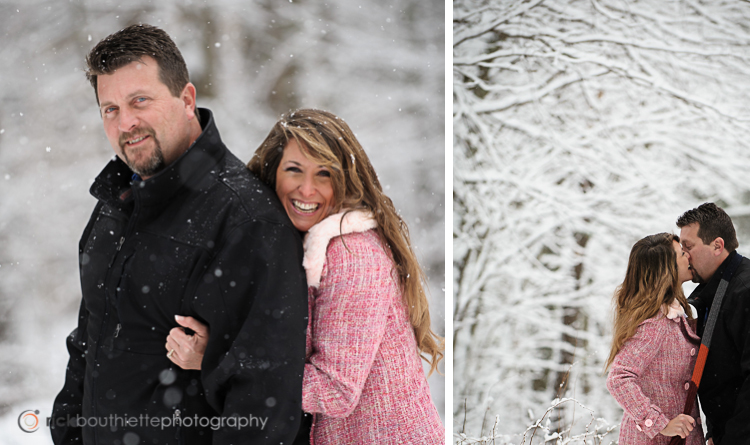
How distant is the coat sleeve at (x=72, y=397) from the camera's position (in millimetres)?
1875

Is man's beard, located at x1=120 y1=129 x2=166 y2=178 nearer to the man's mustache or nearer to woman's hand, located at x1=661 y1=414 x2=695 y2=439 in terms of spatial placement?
the man's mustache

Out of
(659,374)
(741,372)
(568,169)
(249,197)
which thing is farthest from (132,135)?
(741,372)

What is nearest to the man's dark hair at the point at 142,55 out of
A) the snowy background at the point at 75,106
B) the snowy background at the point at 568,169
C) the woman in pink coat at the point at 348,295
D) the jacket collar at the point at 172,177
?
the jacket collar at the point at 172,177

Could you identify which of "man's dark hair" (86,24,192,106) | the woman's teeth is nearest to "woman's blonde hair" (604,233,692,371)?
the woman's teeth

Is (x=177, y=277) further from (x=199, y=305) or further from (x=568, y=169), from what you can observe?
(x=568, y=169)

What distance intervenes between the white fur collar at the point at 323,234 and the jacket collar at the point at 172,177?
1.24 feet

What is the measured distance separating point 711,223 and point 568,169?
629mm

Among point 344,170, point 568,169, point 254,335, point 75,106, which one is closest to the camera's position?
point 254,335

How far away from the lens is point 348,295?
1677 millimetres

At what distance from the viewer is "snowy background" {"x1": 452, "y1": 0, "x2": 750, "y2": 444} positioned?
239cm

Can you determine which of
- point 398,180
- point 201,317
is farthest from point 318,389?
point 398,180

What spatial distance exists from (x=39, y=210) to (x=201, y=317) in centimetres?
98

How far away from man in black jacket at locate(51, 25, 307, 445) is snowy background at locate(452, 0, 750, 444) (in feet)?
4.24

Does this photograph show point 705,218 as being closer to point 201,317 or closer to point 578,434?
point 578,434
